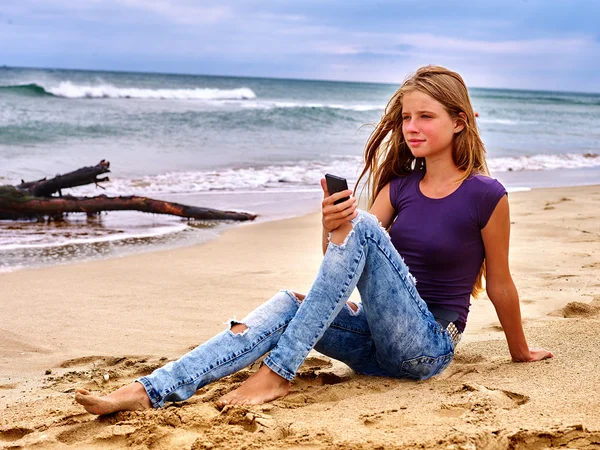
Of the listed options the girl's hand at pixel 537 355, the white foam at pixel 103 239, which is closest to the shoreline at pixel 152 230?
the white foam at pixel 103 239

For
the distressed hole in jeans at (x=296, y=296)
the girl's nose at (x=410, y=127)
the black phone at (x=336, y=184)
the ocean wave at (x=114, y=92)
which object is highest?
the ocean wave at (x=114, y=92)

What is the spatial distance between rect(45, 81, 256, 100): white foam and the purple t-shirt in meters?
37.4

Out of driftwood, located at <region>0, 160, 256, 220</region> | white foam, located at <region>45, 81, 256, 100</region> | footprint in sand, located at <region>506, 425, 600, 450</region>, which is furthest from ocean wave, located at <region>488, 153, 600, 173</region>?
white foam, located at <region>45, 81, 256, 100</region>

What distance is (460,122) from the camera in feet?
10.5

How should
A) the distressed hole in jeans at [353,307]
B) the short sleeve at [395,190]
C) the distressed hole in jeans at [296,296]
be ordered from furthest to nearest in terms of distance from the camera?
the short sleeve at [395,190] < the distressed hole in jeans at [353,307] < the distressed hole in jeans at [296,296]

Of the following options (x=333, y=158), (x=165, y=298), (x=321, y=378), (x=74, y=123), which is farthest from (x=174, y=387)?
(x=74, y=123)

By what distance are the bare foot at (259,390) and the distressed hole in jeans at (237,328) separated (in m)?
0.17

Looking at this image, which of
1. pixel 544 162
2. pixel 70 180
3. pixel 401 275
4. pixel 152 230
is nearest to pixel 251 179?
pixel 70 180

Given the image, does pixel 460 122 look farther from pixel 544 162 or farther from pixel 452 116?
pixel 544 162

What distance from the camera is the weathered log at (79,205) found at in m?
7.99

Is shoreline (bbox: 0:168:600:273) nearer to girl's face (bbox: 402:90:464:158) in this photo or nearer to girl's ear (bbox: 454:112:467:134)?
girl's face (bbox: 402:90:464:158)

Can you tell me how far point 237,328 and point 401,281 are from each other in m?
0.71

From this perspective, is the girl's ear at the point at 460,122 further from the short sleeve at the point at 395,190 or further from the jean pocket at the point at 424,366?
the jean pocket at the point at 424,366

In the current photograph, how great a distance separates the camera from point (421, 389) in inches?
118
